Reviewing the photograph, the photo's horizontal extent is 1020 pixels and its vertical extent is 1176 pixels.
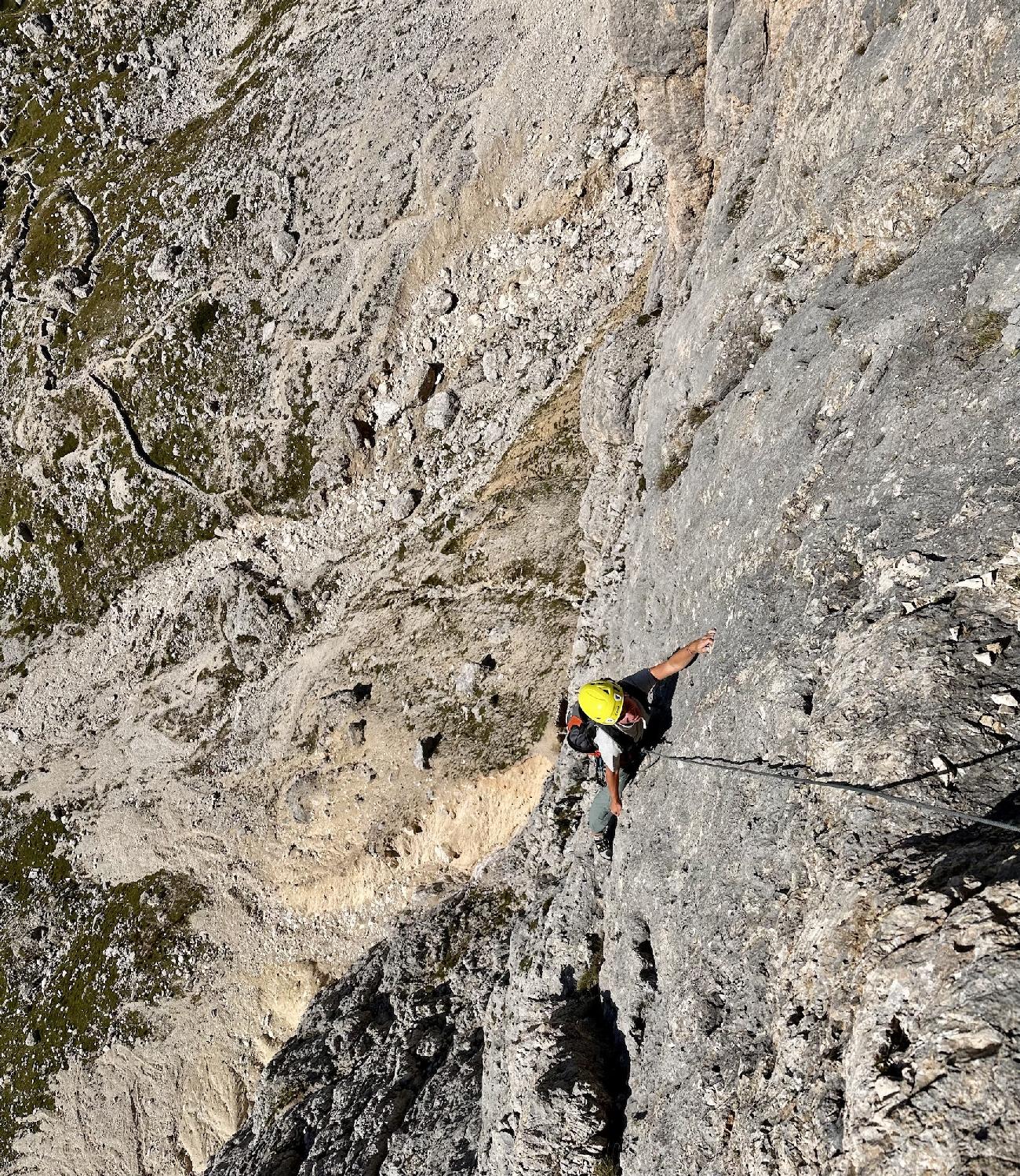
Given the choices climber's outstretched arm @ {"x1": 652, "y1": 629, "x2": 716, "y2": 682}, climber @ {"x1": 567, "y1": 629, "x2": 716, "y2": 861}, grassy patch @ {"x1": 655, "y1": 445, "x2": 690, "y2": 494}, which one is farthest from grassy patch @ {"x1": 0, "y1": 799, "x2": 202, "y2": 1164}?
climber's outstretched arm @ {"x1": 652, "y1": 629, "x2": 716, "y2": 682}

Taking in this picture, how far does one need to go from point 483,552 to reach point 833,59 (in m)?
25.2

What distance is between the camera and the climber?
59.1 ft

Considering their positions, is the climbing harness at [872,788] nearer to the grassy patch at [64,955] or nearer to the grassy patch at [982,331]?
the grassy patch at [982,331]

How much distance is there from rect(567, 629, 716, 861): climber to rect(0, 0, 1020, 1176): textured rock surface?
0.79m

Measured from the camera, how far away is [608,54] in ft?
137

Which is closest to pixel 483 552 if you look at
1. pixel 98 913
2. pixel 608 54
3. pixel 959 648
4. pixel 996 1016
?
pixel 608 54

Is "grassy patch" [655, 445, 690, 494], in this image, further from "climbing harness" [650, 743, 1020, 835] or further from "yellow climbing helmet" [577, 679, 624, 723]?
"climbing harness" [650, 743, 1020, 835]

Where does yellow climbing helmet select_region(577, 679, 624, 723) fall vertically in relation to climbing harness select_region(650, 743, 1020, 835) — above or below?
above

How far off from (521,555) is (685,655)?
21.0 m

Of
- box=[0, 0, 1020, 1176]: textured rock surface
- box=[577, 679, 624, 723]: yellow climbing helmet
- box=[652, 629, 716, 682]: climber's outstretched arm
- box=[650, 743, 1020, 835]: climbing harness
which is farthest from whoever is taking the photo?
box=[577, 679, 624, 723]: yellow climbing helmet

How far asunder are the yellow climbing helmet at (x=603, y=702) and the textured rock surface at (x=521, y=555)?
1508mm

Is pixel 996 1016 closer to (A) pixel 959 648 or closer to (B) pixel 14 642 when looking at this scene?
(A) pixel 959 648

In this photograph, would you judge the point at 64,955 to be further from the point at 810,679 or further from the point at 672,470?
the point at 810,679

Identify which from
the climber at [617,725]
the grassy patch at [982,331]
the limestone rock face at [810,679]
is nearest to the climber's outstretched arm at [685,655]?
the climber at [617,725]
